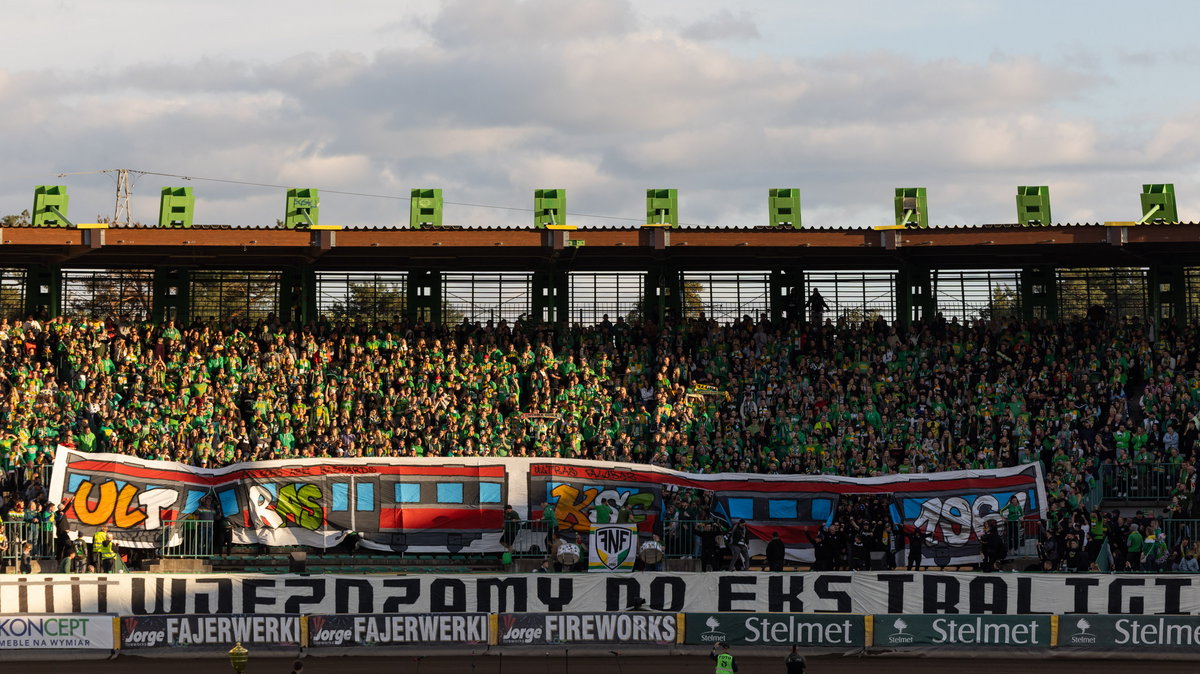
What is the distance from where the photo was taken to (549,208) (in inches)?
1676

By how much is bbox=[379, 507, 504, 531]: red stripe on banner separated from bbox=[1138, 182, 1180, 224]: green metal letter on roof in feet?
68.4

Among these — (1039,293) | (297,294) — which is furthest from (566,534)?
(1039,293)

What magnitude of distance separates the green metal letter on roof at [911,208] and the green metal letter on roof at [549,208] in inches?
387

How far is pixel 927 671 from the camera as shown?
94.4ft

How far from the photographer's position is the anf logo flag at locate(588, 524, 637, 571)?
32.6m

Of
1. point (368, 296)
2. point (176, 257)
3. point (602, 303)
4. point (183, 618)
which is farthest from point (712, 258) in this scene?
point (183, 618)

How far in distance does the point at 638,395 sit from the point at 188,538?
12.5 meters

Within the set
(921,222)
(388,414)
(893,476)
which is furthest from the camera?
(921,222)

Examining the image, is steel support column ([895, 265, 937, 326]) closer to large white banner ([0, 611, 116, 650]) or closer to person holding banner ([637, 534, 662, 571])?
person holding banner ([637, 534, 662, 571])

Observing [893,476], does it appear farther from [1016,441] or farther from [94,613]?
[94,613]

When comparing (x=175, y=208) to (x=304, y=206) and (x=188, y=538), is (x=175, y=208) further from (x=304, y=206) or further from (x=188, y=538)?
(x=188, y=538)

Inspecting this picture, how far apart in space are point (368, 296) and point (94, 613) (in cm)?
1749

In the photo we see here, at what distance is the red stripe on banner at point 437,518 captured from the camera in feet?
114

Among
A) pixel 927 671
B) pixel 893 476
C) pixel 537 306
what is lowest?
pixel 927 671
